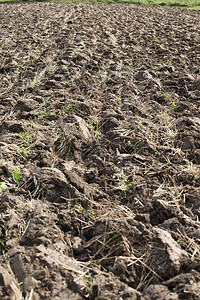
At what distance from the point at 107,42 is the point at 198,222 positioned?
16.1 feet

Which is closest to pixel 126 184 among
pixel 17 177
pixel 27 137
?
pixel 17 177

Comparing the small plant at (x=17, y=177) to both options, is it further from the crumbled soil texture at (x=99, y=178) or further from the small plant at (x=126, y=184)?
the small plant at (x=126, y=184)

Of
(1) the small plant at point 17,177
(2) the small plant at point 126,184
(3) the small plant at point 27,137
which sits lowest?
(2) the small plant at point 126,184

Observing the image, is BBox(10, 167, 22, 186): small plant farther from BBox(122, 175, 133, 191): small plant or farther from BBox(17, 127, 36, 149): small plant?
BBox(122, 175, 133, 191): small plant

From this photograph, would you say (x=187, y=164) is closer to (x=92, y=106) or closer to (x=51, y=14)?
(x=92, y=106)

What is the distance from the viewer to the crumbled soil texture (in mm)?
1596

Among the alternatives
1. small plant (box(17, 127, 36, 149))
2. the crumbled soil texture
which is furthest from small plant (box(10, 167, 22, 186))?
small plant (box(17, 127, 36, 149))

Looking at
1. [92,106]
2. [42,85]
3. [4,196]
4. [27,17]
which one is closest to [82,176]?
[4,196]

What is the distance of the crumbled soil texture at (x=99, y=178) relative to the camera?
1.60 m

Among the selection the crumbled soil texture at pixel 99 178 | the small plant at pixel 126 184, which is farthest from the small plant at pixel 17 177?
the small plant at pixel 126 184

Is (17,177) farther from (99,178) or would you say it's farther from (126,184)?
(126,184)

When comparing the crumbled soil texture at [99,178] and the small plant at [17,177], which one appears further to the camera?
the small plant at [17,177]

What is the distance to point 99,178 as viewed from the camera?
2361mm

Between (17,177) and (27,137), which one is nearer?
(17,177)
